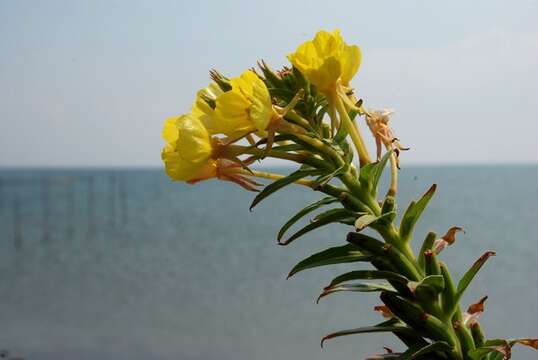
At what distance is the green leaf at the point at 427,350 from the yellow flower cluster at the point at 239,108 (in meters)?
0.31

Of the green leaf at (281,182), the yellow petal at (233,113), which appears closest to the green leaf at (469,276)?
the green leaf at (281,182)

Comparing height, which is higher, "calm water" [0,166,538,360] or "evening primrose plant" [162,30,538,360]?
"calm water" [0,166,538,360]

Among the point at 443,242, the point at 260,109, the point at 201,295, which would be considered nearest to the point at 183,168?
the point at 260,109

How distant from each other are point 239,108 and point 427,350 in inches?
14.4

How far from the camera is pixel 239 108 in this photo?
0.77 m

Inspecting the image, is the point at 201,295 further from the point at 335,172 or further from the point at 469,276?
the point at 335,172

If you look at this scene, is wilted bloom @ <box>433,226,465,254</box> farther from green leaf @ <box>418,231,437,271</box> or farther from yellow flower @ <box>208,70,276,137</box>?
yellow flower @ <box>208,70,276,137</box>

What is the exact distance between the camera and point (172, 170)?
852 mm

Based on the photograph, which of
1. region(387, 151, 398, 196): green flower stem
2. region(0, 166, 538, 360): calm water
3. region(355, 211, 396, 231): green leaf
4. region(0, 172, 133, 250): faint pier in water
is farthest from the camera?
region(0, 172, 133, 250): faint pier in water

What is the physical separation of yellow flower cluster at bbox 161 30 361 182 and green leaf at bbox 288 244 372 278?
161 mm

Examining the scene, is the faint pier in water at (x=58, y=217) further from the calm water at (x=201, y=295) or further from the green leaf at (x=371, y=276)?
the green leaf at (x=371, y=276)

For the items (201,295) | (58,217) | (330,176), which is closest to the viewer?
(330,176)

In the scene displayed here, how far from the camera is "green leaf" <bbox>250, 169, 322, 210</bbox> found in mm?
772

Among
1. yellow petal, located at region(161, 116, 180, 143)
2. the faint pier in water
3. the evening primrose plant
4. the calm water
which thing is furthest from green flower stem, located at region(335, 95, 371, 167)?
the faint pier in water
